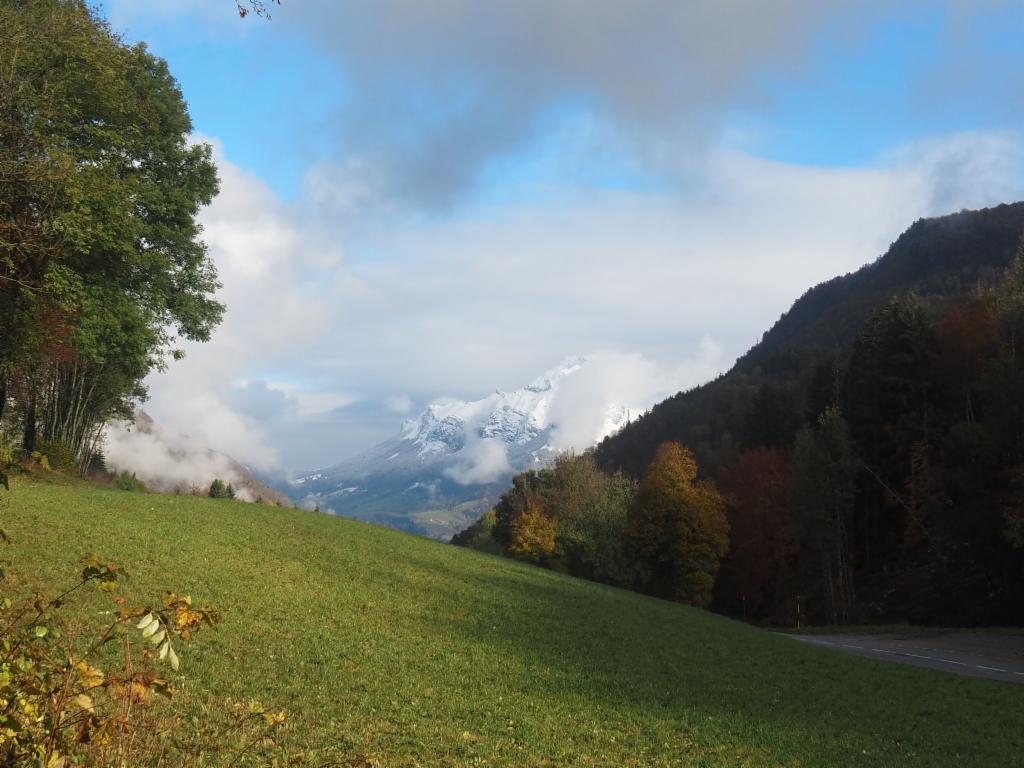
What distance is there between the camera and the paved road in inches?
939

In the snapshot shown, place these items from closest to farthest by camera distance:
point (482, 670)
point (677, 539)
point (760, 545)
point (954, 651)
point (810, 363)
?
point (482, 670), point (954, 651), point (677, 539), point (760, 545), point (810, 363)

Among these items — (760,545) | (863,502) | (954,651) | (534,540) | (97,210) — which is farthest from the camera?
(760,545)

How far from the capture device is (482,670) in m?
15.1

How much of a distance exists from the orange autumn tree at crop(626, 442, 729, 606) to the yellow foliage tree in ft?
28.8

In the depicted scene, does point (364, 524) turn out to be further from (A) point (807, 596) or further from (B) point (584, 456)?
(A) point (807, 596)

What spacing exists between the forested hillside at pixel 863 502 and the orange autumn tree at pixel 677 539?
11cm

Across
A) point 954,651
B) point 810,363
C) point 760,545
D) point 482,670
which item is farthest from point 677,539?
point 810,363

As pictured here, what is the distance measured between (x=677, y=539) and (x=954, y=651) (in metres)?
24.7

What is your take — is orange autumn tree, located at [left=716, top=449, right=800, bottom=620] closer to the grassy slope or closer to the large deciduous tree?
the grassy slope

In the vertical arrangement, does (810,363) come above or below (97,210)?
above

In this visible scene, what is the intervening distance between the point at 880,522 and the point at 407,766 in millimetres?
64962

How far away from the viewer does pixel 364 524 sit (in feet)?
131

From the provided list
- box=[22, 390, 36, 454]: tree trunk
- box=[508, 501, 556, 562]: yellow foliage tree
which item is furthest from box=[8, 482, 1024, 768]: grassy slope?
box=[508, 501, 556, 562]: yellow foliage tree

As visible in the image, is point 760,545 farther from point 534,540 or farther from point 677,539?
point 534,540
